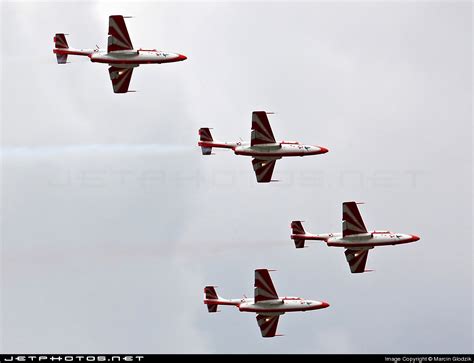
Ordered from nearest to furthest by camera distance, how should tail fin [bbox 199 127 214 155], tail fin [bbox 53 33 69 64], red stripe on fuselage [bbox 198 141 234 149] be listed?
tail fin [bbox 53 33 69 64] → red stripe on fuselage [bbox 198 141 234 149] → tail fin [bbox 199 127 214 155]

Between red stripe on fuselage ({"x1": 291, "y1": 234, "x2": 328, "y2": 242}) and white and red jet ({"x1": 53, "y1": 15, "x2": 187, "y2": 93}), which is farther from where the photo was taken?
red stripe on fuselage ({"x1": 291, "y1": 234, "x2": 328, "y2": 242})

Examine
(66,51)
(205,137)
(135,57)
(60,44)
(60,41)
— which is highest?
(60,41)

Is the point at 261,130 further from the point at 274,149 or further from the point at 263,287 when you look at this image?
the point at 263,287

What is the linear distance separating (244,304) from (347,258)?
1050 cm

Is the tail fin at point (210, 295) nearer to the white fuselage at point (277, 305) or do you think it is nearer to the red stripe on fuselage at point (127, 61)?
the white fuselage at point (277, 305)

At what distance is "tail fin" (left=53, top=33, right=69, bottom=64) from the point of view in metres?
137

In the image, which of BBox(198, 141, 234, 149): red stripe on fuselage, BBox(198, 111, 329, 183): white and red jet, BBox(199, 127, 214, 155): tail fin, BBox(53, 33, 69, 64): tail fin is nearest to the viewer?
BBox(198, 111, 329, 183): white and red jet

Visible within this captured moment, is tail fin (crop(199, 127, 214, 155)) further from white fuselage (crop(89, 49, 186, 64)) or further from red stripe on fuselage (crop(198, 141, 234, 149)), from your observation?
white fuselage (crop(89, 49, 186, 64))

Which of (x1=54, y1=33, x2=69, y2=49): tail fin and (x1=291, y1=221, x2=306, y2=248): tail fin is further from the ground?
(x1=54, y1=33, x2=69, y2=49): tail fin

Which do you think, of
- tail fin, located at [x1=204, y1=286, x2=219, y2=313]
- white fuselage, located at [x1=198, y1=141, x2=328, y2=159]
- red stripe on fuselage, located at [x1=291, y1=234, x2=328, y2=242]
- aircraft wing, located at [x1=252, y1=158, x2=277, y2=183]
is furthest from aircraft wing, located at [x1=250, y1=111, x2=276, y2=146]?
tail fin, located at [x1=204, y1=286, x2=219, y2=313]

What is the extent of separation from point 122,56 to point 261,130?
1455cm

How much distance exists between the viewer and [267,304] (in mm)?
140125

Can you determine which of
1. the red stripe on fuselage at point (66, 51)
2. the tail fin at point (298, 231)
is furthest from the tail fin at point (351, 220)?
the red stripe on fuselage at point (66, 51)

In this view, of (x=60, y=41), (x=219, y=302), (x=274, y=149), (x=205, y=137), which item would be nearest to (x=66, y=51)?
(x=60, y=41)
